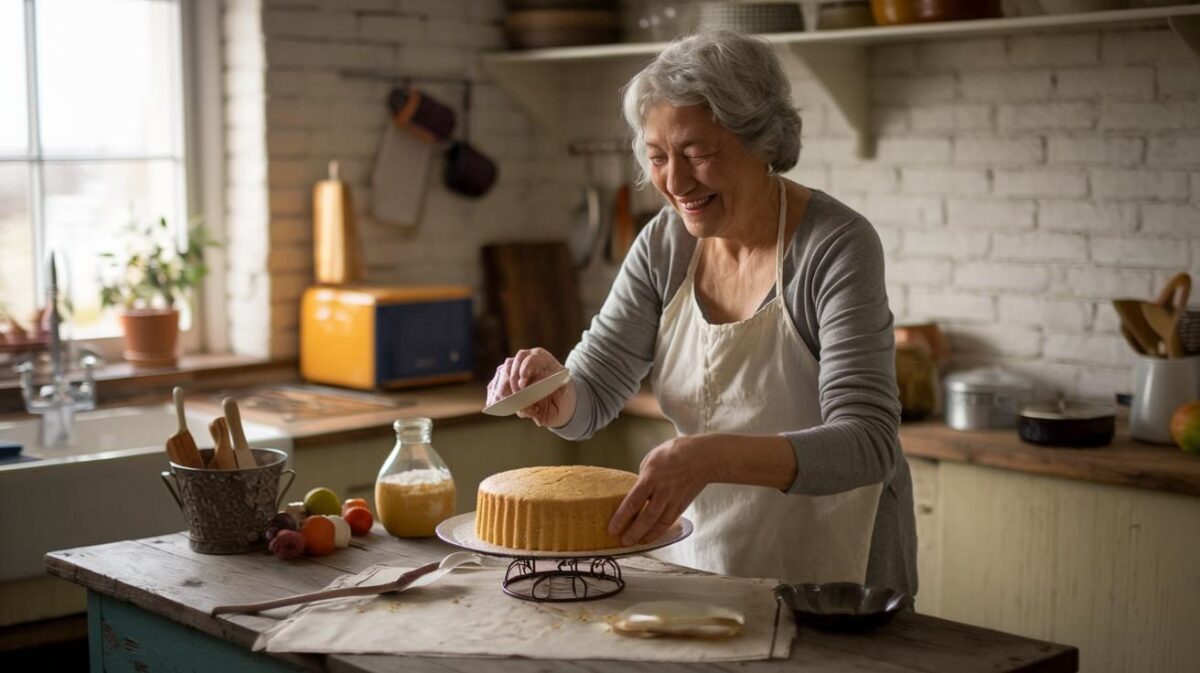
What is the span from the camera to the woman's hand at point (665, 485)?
6.00 ft

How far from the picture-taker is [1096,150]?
3.32m

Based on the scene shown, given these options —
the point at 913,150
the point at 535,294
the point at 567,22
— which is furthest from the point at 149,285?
the point at 913,150

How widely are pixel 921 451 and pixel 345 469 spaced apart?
1.32 metres

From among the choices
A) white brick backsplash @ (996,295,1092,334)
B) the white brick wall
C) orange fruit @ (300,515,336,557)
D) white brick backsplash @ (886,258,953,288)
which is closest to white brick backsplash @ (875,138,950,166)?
the white brick wall

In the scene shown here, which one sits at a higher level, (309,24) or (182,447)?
(309,24)

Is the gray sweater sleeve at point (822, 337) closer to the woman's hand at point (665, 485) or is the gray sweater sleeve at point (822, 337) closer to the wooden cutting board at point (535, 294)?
the woman's hand at point (665, 485)

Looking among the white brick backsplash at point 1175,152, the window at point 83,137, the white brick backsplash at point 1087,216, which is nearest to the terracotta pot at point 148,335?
the window at point 83,137

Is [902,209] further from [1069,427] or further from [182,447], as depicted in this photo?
[182,447]

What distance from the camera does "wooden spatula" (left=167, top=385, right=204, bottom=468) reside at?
219cm

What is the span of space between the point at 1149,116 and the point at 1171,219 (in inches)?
9.4

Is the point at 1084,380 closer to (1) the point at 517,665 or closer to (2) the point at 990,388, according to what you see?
(2) the point at 990,388

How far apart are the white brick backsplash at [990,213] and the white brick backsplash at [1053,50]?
1.10 ft

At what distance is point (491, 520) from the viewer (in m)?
1.93

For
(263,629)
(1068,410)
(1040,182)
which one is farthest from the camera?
(1040,182)
